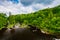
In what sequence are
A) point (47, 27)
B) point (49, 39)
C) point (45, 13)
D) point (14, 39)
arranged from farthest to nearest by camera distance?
1. point (45, 13)
2. point (47, 27)
3. point (14, 39)
4. point (49, 39)

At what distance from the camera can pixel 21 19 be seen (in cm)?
5031

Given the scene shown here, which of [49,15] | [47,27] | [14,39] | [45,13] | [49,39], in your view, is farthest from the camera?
[45,13]

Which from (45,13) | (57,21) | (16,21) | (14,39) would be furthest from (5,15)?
(14,39)

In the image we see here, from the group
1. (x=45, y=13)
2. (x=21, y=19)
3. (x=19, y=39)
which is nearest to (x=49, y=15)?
(x=45, y=13)

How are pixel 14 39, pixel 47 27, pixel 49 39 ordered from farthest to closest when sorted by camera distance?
pixel 47 27 → pixel 14 39 → pixel 49 39

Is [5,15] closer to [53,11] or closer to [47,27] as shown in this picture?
[53,11]

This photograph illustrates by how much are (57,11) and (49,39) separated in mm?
30709

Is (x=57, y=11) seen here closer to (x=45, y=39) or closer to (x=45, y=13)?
(x=45, y=13)

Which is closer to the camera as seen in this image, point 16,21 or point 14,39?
point 14,39

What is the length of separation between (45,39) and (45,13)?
28.3m

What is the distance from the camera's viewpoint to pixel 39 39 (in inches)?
910

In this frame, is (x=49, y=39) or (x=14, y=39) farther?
(x=14, y=39)

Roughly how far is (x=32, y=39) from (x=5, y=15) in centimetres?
3114

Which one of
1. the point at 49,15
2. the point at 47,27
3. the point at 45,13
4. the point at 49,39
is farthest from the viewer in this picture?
the point at 45,13
